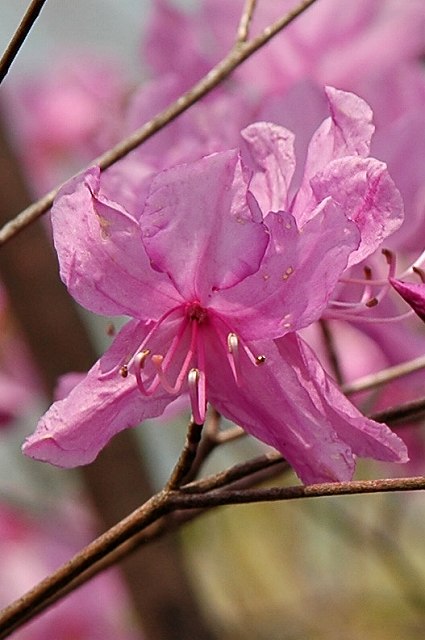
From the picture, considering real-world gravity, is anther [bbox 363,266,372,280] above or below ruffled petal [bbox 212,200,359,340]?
below

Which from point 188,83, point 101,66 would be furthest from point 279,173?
point 101,66

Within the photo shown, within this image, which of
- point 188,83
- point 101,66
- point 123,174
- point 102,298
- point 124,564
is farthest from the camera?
point 101,66

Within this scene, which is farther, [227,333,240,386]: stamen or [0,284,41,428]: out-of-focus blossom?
[0,284,41,428]: out-of-focus blossom

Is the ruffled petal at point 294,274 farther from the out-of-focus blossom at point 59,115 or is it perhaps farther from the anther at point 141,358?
the out-of-focus blossom at point 59,115

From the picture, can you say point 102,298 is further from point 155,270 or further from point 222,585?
point 222,585

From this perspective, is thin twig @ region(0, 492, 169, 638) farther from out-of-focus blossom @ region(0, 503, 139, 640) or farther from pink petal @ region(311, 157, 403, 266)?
out-of-focus blossom @ region(0, 503, 139, 640)

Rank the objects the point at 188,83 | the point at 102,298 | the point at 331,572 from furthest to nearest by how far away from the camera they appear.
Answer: the point at 331,572, the point at 188,83, the point at 102,298

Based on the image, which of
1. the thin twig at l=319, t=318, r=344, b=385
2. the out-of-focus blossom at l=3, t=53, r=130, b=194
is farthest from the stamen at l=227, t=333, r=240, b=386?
the out-of-focus blossom at l=3, t=53, r=130, b=194

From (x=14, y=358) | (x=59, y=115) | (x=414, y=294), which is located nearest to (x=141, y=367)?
(x=414, y=294)
